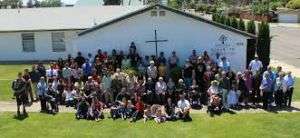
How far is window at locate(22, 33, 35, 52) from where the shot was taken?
37.8 m

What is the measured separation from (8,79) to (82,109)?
10.4 meters

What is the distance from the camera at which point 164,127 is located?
20.0 m

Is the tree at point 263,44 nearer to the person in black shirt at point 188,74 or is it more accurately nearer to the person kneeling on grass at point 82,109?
the person in black shirt at point 188,74

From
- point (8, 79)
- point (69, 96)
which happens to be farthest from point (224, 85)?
point (8, 79)

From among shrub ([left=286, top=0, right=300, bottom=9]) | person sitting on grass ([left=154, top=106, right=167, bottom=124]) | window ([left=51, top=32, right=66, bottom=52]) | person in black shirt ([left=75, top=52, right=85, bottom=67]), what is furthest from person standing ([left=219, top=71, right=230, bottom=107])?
shrub ([left=286, top=0, right=300, bottom=9])

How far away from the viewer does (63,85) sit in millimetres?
23219

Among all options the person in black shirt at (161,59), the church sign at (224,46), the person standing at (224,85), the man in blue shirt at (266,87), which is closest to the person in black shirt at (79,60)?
the person in black shirt at (161,59)

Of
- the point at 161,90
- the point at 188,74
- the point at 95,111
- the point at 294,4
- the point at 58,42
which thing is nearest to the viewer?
the point at 95,111

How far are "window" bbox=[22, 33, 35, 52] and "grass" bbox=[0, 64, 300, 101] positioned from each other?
235 cm

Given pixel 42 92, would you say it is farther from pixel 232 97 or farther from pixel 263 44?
pixel 263 44

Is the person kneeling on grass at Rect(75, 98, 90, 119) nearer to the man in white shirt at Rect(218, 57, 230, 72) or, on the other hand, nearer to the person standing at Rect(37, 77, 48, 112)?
the person standing at Rect(37, 77, 48, 112)

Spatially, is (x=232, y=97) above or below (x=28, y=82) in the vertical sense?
below

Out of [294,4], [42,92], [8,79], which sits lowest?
[8,79]

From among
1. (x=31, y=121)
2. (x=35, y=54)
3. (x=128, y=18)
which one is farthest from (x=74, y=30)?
(x=31, y=121)
